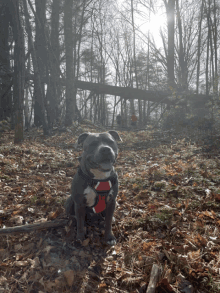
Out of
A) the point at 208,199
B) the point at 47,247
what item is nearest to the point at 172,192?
the point at 208,199

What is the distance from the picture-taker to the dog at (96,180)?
232 centimetres

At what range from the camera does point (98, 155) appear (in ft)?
7.29

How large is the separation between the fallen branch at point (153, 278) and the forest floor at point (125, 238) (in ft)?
0.04

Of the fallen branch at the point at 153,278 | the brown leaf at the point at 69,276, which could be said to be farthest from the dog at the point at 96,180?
the fallen branch at the point at 153,278

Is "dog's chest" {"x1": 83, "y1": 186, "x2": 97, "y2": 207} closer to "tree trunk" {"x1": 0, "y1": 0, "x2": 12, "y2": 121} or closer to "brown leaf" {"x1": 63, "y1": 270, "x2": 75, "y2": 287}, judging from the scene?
"brown leaf" {"x1": 63, "y1": 270, "x2": 75, "y2": 287}

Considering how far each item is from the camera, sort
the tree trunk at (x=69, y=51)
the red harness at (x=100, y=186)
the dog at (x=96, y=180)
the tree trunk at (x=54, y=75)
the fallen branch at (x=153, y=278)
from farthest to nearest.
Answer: the tree trunk at (x=69, y=51), the tree trunk at (x=54, y=75), the red harness at (x=100, y=186), the dog at (x=96, y=180), the fallen branch at (x=153, y=278)

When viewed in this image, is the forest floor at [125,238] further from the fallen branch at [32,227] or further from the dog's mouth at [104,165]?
the dog's mouth at [104,165]

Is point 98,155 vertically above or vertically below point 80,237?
above

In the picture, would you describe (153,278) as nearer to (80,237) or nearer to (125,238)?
(125,238)

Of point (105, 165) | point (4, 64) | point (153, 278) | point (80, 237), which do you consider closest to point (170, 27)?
point (4, 64)

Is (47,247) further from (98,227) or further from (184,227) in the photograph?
(184,227)

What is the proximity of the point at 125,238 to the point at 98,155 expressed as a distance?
5.24 feet

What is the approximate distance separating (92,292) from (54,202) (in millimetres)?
2117

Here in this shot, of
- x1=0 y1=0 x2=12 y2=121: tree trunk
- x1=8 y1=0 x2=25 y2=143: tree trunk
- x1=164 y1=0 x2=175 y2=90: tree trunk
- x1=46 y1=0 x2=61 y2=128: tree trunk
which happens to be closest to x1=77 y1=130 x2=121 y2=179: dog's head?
x1=8 y1=0 x2=25 y2=143: tree trunk
